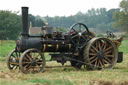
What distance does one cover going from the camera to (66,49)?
11.5m

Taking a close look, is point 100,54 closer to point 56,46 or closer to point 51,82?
point 56,46

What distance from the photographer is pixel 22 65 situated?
32.9ft

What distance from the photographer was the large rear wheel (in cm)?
1135

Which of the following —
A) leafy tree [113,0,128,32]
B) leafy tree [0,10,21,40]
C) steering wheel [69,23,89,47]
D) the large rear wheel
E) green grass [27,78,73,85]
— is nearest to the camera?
green grass [27,78,73,85]

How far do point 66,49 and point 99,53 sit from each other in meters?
1.49

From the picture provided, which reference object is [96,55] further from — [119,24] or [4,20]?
[119,24]

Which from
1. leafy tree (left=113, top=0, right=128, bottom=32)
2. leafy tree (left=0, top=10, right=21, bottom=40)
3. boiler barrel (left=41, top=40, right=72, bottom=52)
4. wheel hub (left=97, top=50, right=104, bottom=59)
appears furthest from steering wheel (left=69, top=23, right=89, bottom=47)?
leafy tree (left=113, top=0, right=128, bottom=32)

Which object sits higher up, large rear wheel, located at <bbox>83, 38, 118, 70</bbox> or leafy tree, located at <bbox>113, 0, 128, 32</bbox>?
leafy tree, located at <bbox>113, 0, 128, 32</bbox>

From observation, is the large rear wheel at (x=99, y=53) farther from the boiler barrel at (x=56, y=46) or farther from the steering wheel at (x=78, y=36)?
the boiler barrel at (x=56, y=46)

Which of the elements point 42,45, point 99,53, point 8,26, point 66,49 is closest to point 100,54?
point 99,53

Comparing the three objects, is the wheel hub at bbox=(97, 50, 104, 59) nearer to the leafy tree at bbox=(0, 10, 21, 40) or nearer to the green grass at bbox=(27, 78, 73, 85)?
the green grass at bbox=(27, 78, 73, 85)

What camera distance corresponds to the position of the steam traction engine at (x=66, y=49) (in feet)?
34.5

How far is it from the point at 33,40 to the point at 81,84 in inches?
150

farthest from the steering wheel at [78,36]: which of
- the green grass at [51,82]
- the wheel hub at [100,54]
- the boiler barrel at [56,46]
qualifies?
the green grass at [51,82]
